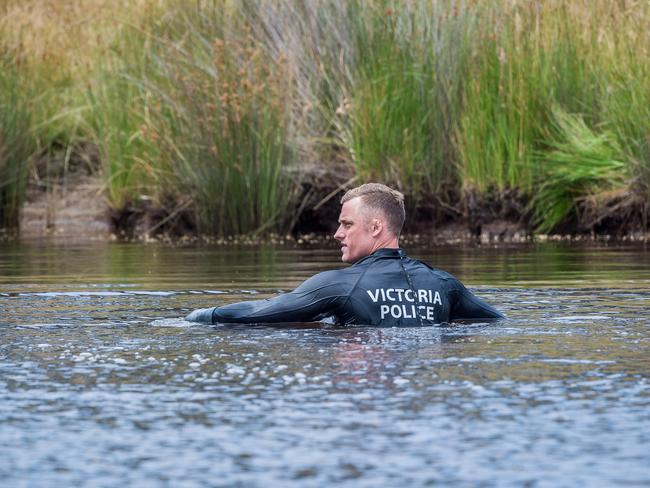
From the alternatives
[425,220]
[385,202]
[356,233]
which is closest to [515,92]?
[425,220]

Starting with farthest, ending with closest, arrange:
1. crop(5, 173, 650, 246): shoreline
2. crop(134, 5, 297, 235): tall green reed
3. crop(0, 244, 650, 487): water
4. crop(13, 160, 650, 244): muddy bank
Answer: crop(5, 173, 650, 246): shoreline
crop(13, 160, 650, 244): muddy bank
crop(134, 5, 297, 235): tall green reed
crop(0, 244, 650, 487): water

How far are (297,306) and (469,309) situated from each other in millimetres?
1014

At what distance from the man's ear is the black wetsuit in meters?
0.14

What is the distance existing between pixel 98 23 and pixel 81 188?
387 cm

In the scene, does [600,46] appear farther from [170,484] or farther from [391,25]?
[170,484]

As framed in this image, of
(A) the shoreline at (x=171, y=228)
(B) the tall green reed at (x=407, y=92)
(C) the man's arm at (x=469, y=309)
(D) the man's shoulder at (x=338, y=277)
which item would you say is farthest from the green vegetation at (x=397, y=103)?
(D) the man's shoulder at (x=338, y=277)

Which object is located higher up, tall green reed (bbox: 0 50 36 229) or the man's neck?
tall green reed (bbox: 0 50 36 229)

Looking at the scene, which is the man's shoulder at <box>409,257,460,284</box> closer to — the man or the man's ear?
the man

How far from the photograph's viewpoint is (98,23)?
26.8m

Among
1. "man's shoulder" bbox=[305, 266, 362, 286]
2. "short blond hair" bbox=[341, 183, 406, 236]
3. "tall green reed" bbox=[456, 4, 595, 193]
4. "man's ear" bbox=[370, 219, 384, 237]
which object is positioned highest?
"tall green reed" bbox=[456, 4, 595, 193]

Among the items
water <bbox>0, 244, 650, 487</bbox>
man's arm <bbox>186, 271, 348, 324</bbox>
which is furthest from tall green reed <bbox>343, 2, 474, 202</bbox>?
man's arm <bbox>186, 271, 348, 324</bbox>

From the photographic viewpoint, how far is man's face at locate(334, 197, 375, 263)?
897 cm

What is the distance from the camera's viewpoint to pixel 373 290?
870cm

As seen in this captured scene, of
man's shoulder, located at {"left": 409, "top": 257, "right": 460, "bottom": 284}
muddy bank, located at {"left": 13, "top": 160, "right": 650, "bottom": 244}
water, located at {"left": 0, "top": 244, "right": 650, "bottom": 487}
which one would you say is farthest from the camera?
muddy bank, located at {"left": 13, "top": 160, "right": 650, "bottom": 244}
